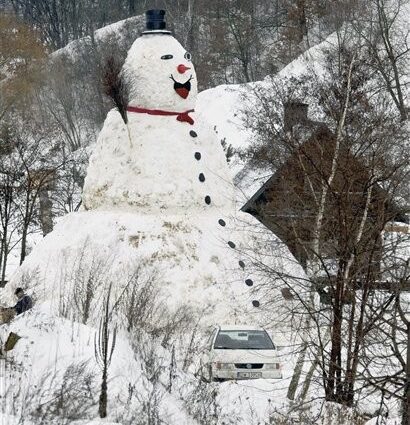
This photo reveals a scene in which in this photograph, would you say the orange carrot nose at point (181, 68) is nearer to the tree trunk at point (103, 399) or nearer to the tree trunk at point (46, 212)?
the tree trunk at point (103, 399)

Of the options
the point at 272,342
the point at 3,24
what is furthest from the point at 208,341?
the point at 3,24

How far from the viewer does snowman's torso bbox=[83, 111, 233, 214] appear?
18547 millimetres

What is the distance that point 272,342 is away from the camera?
16.8m

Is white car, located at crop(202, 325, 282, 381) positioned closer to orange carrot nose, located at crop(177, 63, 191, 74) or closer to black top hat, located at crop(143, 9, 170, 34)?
orange carrot nose, located at crop(177, 63, 191, 74)

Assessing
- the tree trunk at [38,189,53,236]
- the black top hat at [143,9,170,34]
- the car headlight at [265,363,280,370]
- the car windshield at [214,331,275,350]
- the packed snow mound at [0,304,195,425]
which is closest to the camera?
the packed snow mound at [0,304,195,425]

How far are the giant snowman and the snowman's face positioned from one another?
17mm

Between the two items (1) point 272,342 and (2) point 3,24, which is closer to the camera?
(1) point 272,342

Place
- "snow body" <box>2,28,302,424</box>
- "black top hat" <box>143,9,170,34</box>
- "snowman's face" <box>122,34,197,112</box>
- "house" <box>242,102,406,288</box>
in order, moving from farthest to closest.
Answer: "black top hat" <box>143,9,170,34</box>, "snowman's face" <box>122,34,197,112</box>, "snow body" <box>2,28,302,424</box>, "house" <box>242,102,406,288</box>

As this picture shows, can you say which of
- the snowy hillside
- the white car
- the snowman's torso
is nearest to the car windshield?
the white car

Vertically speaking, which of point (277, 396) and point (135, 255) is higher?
point (135, 255)

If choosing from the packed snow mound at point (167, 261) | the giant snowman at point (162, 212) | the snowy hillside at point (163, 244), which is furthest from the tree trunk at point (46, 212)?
the packed snow mound at point (167, 261)

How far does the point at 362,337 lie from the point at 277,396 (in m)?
2.87

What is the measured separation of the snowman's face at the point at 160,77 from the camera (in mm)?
18688

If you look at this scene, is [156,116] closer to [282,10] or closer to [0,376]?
[0,376]
